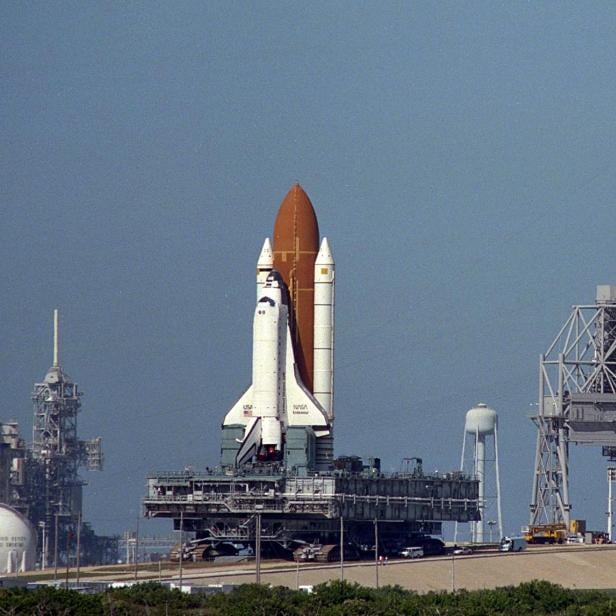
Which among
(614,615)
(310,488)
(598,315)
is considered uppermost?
(598,315)

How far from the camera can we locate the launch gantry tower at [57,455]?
6836 inches

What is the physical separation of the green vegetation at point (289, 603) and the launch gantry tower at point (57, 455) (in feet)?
234

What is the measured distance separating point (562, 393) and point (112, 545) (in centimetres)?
5367

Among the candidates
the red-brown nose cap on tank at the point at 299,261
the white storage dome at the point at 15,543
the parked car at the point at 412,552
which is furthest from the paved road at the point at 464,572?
the white storage dome at the point at 15,543

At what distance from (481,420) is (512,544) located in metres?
28.4

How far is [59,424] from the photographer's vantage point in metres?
176

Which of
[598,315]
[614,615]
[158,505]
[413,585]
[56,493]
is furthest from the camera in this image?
[56,493]

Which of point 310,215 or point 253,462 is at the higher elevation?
point 310,215

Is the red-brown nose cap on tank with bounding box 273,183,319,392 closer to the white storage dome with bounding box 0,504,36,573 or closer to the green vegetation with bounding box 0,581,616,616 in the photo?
the white storage dome with bounding box 0,504,36,573

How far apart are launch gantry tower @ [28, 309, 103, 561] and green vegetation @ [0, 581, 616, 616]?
2810 inches

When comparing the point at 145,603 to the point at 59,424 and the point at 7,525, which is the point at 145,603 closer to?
the point at 7,525

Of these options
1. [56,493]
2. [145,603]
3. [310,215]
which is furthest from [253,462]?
[56,493]

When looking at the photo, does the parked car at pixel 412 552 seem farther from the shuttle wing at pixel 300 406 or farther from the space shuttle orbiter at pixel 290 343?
the shuttle wing at pixel 300 406

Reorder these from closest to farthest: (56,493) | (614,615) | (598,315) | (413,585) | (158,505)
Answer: (614,615), (413,585), (158,505), (598,315), (56,493)
